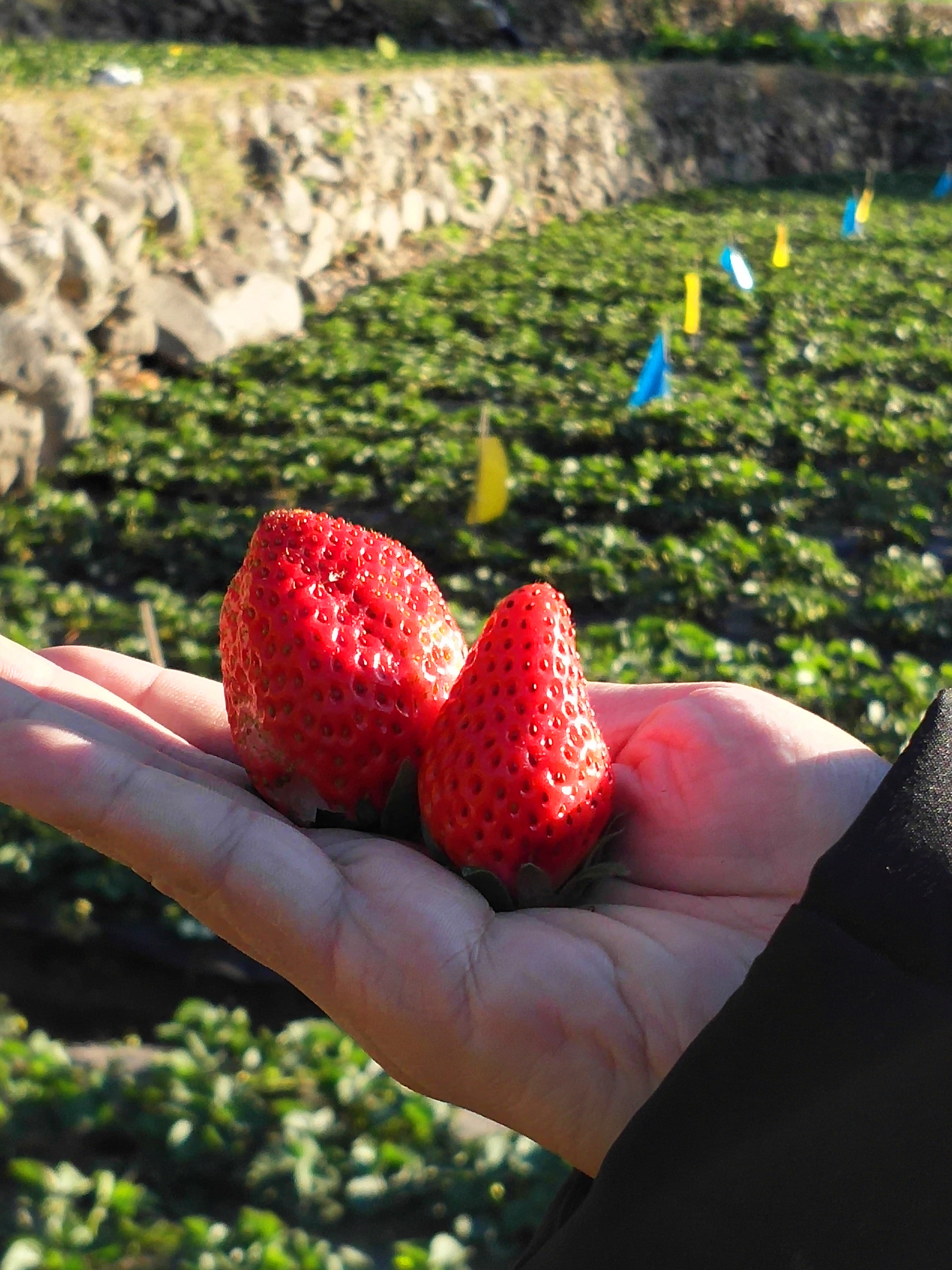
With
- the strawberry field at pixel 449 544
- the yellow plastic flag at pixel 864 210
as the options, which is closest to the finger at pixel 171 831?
the strawberry field at pixel 449 544

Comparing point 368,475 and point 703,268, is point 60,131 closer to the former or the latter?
point 368,475

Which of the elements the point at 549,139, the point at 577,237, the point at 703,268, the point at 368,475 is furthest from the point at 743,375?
the point at 549,139

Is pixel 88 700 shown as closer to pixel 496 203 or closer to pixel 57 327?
pixel 57 327

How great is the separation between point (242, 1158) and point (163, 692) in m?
0.92

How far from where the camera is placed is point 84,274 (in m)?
6.02

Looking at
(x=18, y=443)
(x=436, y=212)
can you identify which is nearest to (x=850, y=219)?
(x=436, y=212)

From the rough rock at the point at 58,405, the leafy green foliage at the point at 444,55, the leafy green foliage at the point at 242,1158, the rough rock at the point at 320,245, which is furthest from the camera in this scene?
the leafy green foliage at the point at 444,55

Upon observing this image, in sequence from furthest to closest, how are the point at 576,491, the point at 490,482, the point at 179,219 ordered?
the point at 179,219 < the point at 576,491 < the point at 490,482

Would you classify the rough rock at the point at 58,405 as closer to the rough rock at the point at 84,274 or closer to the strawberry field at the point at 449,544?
the strawberry field at the point at 449,544

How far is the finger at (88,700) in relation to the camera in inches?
58.8

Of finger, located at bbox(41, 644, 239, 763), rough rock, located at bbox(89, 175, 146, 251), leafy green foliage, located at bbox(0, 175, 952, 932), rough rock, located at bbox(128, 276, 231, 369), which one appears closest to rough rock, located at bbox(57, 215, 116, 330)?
rough rock, located at bbox(89, 175, 146, 251)

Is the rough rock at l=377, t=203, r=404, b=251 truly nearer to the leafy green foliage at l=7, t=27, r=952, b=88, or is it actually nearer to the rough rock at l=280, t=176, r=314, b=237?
the rough rock at l=280, t=176, r=314, b=237

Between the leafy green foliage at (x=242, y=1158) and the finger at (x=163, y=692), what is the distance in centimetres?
81

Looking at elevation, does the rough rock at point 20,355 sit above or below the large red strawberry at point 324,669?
below
